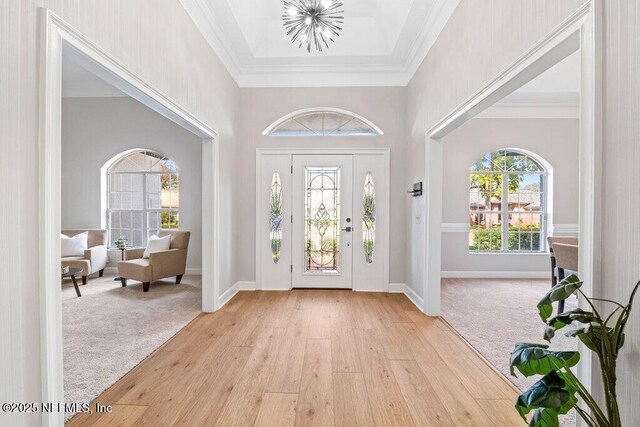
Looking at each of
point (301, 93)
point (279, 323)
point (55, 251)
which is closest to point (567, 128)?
point (301, 93)

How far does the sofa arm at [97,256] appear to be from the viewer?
5.36 m

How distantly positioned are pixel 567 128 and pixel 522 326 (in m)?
4.64

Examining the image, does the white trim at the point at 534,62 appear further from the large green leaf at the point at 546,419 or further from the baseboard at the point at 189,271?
the baseboard at the point at 189,271

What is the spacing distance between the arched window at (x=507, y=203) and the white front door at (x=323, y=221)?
2.87 meters

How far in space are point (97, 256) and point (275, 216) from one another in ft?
11.4

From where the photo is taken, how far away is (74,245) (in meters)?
5.42

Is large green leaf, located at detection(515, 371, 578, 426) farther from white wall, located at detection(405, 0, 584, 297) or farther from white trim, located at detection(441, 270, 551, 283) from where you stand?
white trim, located at detection(441, 270, 551, 283)

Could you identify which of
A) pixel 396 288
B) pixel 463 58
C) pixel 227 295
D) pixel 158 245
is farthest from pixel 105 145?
pixel 463 58

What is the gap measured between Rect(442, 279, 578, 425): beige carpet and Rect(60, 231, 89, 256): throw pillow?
602 cm

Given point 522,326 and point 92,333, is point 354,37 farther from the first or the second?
point 92,333

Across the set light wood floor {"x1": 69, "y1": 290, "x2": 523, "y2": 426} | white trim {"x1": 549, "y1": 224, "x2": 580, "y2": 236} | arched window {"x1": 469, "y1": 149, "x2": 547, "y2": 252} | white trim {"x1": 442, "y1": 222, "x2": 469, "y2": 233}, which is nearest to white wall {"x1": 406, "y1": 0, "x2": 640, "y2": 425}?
light wood floor {"x1": 69, "y1": 290, "x2": 523, "y2": 426}

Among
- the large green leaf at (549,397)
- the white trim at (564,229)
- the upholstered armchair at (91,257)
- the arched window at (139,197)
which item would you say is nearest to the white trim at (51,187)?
the large green leaf at (549,397)

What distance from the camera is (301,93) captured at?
480cm

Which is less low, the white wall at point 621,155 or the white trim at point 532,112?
the white trim at point 532,112
